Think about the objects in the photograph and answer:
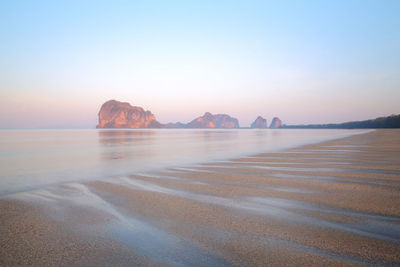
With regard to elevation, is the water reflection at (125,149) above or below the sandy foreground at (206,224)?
above

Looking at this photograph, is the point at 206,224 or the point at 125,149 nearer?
the point at 206,224

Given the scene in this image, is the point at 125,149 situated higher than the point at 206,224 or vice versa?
the point at 125,149

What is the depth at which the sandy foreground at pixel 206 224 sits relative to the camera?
227 cm

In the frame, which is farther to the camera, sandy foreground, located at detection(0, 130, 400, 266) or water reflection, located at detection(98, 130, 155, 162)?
water reflection, located at detection(98, 130, 155, 162)

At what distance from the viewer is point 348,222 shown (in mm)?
3061

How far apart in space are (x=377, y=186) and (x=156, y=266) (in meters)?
5.27

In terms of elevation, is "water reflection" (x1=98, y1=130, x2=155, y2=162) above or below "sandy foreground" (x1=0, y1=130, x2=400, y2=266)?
above

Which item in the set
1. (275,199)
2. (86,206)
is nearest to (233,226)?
(275,199)

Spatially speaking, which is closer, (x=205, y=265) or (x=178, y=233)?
(x=205, y=265)

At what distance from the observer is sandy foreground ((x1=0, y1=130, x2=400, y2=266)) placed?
7.45 ft

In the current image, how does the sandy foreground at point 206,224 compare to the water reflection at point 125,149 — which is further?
the water reflection at point 125,149

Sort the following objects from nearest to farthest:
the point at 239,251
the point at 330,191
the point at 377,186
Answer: the point at 239,251, the point at 330,191, the point at 377,186

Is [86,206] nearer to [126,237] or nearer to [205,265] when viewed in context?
[126,237]

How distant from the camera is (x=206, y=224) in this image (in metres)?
3.09
